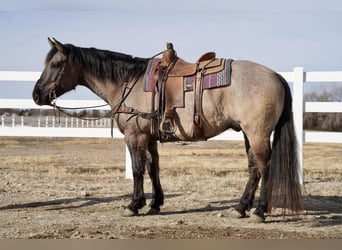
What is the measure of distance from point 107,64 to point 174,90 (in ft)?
2.80

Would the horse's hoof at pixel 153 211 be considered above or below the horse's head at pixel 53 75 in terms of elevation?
below

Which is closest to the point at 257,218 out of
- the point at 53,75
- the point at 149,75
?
the point at 149,75

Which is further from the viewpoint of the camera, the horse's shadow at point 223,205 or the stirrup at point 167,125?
the horse's shadow at point 223,205

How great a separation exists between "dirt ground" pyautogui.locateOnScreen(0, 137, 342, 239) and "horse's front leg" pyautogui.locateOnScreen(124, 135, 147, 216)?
4.6 inches

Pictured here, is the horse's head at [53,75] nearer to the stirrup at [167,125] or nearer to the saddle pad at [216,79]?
the stirrup at [167,125]

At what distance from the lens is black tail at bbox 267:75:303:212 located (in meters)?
4.35

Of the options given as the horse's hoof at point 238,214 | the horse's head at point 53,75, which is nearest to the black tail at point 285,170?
the horse's hoof at point 238,214

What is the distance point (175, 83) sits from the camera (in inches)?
178

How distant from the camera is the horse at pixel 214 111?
4.29 metres

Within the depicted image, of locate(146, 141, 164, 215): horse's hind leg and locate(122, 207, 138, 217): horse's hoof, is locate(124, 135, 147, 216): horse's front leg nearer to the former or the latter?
locate(122, 207, 138, 217): horse's hoof

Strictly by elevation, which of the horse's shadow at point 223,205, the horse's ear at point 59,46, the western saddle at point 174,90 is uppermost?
the horse's ear at point 59,46

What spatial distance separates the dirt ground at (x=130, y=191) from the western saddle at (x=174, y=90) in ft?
3.02

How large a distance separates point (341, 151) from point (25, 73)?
6192 mm

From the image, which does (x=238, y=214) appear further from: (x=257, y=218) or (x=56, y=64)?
(x=56, y=64)
